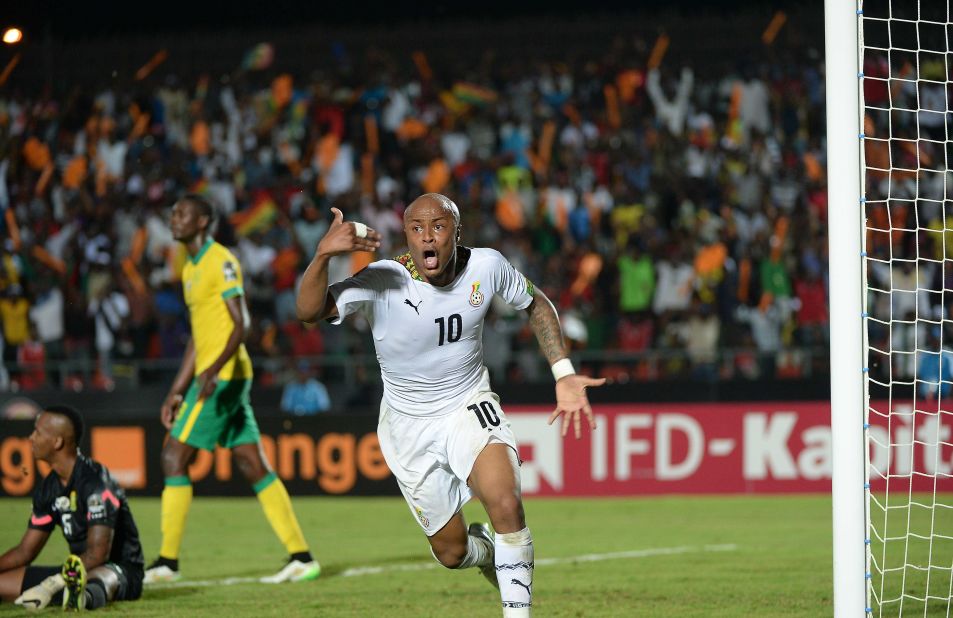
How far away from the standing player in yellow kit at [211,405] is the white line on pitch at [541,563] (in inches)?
7.6

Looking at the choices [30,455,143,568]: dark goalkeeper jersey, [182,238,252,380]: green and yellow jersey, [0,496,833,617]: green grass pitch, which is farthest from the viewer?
[182,238,252,380]: green and yellow jersey

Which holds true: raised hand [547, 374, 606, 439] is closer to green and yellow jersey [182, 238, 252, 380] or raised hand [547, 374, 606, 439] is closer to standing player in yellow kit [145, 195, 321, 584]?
standing player in yellow kit [145, 195, 321, 584]

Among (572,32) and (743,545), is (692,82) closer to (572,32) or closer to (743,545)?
(572,32)

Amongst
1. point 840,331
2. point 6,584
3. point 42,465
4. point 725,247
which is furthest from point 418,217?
point 725,247

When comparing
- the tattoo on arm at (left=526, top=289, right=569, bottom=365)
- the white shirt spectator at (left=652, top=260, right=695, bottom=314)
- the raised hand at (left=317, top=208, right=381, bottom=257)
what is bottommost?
the tattoo on arm at (left=526, top=289, right=569, bottom=365)

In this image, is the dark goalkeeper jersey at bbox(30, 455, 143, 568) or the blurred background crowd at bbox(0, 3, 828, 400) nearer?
the dark goalkeeper jersey at bbox(30, 455, 143, 568)

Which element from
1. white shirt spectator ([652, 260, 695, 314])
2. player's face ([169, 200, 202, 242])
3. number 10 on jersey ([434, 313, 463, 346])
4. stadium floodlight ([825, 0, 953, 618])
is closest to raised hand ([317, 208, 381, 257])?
number 10 on jersey ([434, 313, 463, 346])

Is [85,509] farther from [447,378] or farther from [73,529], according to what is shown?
[447,378]

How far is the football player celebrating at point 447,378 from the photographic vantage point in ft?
17.8

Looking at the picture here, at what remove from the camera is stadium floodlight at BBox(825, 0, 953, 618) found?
5238 millimetres

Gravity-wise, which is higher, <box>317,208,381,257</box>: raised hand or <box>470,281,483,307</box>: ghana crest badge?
<box>317,208,381,257</box>: raised hand

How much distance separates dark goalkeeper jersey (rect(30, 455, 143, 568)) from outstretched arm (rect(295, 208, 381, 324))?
7.32 ft

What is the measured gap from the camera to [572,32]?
20.7 m

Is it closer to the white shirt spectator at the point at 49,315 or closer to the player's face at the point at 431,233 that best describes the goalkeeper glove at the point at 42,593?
the player's face at the point at 431,233
